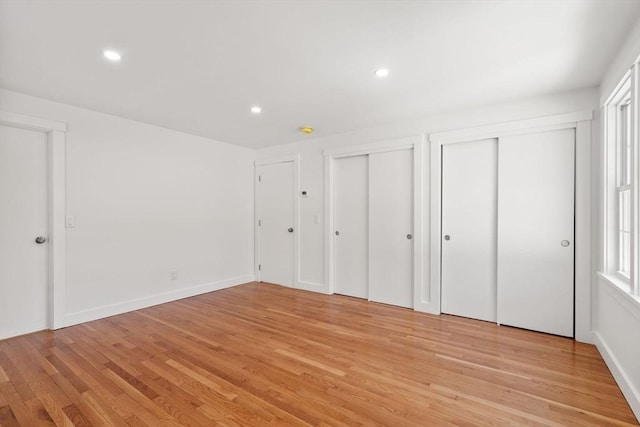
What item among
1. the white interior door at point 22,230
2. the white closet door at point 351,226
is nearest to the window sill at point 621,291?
the white closet door at point 351,226

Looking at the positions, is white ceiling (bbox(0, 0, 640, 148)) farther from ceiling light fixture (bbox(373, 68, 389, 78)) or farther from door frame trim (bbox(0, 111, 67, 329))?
door frame trim (bbox(0, 111, 67, 329))

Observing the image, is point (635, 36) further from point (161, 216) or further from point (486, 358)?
point (161, 216)

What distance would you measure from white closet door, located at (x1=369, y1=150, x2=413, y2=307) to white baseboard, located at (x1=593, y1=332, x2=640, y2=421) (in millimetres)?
1763

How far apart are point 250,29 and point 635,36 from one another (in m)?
2.40

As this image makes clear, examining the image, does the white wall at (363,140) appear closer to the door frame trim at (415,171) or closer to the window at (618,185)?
the door frame trim at (415,171)

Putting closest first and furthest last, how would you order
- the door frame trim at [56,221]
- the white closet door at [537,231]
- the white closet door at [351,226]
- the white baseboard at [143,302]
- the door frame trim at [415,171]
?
the white closet door at [537,231]
the door frame trim at [56,221]
the white baseboard at [143,302]
the door frame trim at [415,171]
the white closet door at [351,226]

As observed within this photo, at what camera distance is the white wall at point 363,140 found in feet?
9.56

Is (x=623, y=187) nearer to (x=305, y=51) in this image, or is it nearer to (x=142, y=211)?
(x=305, y=51)

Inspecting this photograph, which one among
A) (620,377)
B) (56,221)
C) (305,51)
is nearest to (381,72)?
(305,51)

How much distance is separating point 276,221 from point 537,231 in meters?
3.63

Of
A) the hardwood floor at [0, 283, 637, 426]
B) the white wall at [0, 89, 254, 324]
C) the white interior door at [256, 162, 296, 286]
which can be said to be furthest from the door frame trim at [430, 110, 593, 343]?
the white wall at [0, 89, 254, 324]

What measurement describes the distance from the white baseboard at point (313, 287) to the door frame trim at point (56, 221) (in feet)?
9.61

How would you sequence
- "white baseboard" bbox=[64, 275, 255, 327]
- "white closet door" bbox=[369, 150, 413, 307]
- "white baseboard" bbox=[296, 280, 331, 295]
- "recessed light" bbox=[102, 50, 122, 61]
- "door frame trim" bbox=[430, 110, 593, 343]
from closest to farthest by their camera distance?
1. "recessed light" bbox=[102, 50, 122, 61]
2. "door frame trim" bbox=[430, 110, 593, 343]
3. "white baseboard" bbox=[64, 275, 255, 327]
4. "white closet door" bbox=[369, 150, 413, 307]
5. "white baseboard" bbox=[296, 280, 331, 295]

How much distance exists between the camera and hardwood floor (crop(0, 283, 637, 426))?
5.86 ft
